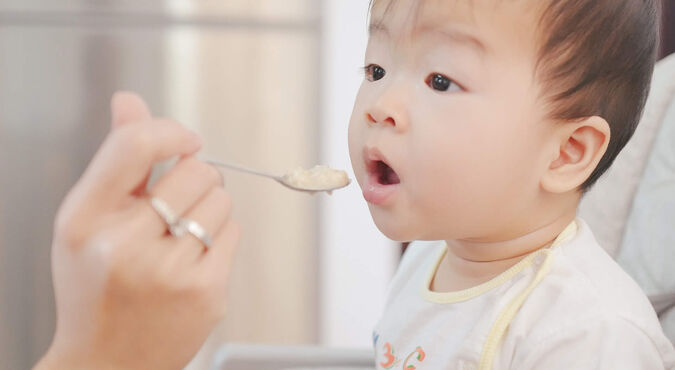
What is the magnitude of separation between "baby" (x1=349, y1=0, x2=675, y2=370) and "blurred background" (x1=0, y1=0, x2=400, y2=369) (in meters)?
1.48

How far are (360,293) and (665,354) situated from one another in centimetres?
171

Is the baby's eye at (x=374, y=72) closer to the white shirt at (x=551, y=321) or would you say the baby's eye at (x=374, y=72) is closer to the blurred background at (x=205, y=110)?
the white shirt at (x=551, y=321)

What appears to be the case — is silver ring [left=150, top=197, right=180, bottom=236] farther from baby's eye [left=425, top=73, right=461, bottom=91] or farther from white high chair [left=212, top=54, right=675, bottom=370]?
white high chair [left=212, top=54, right=675, bottom=370]

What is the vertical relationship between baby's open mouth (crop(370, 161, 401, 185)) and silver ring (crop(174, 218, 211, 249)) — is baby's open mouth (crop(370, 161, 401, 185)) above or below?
below

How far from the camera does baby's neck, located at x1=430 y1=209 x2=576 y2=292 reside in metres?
0.88

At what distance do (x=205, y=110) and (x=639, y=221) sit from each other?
61.6 inches

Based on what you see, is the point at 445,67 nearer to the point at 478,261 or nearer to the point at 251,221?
the point at 478,261

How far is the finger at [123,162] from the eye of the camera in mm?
627

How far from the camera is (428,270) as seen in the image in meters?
1.06

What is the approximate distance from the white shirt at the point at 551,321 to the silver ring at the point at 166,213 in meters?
0.37

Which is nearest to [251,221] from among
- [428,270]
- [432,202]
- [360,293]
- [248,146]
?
[248,146]

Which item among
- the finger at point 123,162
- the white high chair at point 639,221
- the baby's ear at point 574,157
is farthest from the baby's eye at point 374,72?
the white high chair at point 639,221

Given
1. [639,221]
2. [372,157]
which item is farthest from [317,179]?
[639,221]

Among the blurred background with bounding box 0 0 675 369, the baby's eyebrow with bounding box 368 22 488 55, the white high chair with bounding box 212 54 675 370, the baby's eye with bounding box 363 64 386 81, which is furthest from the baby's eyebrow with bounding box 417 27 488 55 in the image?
the blurred background with bounding box 0 0 675 369
